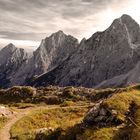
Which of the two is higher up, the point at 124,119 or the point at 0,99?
the point at 124,119

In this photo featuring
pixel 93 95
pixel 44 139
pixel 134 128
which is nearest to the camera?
pixel 134 128

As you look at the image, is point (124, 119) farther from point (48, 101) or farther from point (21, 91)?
point (21, 91)

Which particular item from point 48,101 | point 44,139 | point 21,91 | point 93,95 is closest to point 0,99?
point 21,91

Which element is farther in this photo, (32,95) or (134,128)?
(32,95)

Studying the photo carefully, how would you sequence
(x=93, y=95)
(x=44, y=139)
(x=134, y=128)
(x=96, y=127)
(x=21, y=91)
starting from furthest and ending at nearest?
1. (x=21, y=91)
2. (x=93, y=95)
3. (x=44, y=139)
4. (x=96, y=127)
5. (x=134, y=128)

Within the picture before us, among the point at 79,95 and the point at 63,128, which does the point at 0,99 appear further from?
the point at 63,128

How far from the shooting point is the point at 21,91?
161875 millimetres

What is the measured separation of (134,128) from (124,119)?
344 centimetres

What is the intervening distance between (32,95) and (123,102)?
12024cm

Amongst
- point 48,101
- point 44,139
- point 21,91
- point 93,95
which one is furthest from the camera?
point 21,91

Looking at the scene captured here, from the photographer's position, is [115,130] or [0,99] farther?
[0,99]

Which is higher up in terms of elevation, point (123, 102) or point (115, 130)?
point (123, 102)

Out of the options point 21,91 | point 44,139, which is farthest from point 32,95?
point 44,139

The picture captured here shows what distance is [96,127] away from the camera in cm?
3447
